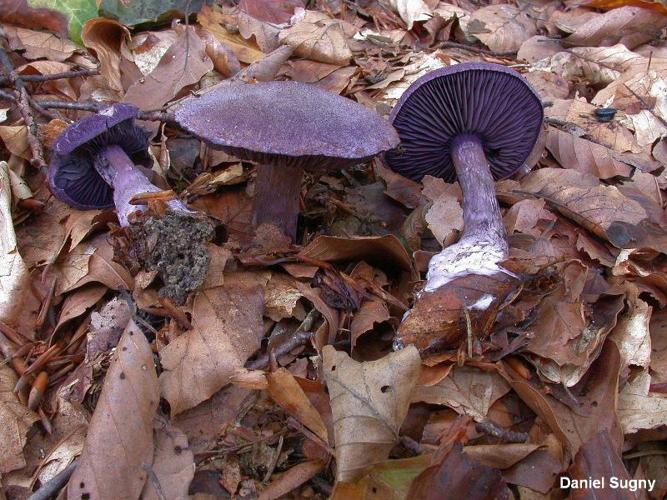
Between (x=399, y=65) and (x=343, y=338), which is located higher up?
(x=399, y=65)

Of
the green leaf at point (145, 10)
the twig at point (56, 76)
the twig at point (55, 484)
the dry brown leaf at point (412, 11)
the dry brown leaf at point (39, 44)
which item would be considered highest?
the green leaf at point (145, 10)

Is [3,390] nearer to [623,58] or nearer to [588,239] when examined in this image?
[588,239]

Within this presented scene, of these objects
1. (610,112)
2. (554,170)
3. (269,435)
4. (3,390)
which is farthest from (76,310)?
(610,112)

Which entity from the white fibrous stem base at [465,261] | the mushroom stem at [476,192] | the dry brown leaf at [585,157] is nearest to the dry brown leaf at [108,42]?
the mushroom stem at [476,192]

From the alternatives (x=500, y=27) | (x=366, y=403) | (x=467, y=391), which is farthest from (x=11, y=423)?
(x=500, y=27)

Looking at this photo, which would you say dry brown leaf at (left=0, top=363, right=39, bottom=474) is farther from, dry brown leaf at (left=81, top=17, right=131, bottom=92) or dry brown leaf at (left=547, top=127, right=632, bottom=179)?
dry brown leaf at (left=547, top=127, right=632, bottom=179)

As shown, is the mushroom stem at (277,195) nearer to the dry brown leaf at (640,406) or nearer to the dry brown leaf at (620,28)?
the dry brown leaf at (640,406)
